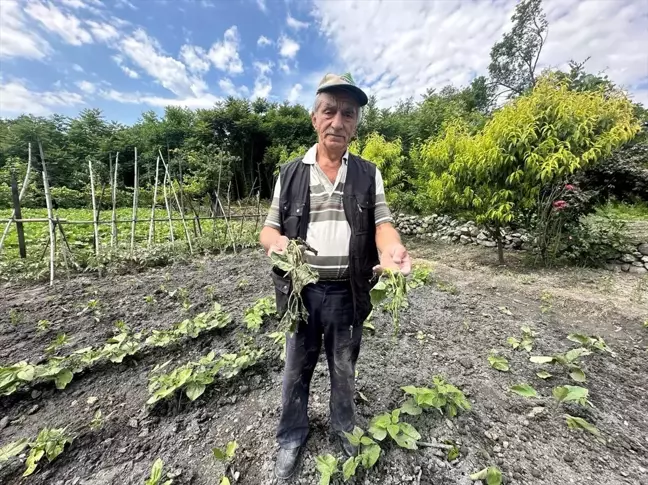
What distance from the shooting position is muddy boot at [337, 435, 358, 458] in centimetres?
153

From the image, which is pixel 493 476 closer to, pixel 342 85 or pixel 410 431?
pixel 410 431

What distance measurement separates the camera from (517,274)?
16.4 feet

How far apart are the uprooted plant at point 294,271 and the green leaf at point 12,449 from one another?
5.32 feet

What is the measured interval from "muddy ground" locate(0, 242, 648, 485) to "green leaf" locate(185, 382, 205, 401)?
0.12 meters

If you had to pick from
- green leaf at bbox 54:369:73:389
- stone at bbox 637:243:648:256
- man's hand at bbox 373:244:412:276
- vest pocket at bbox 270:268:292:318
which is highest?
man's hand at bbox 373:244:412:276

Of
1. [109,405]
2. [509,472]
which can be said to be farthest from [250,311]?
[509,472]

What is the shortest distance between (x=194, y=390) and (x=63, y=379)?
1049 millimetres

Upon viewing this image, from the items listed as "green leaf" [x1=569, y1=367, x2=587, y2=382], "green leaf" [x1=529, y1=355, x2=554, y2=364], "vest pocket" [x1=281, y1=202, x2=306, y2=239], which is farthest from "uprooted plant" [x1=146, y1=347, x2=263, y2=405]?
"green leaf" [x1=569, y1=367, x2=587, y2=382]

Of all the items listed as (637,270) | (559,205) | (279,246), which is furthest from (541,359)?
(637,270)

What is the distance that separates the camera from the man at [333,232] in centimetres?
133

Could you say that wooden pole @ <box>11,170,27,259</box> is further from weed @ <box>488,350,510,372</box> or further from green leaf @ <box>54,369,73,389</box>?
weed @ <box>488,350,510,372</box>

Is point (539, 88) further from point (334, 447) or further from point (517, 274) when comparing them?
point (334, 447)

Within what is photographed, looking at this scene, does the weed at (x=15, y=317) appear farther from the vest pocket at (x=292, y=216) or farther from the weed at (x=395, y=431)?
the weed at (x=395, y=431)

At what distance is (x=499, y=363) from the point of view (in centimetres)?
230
